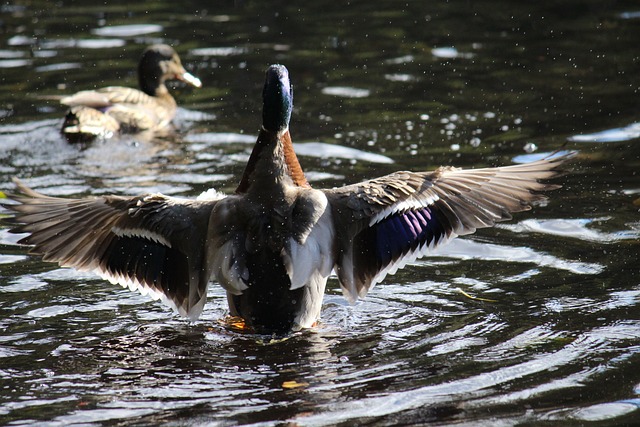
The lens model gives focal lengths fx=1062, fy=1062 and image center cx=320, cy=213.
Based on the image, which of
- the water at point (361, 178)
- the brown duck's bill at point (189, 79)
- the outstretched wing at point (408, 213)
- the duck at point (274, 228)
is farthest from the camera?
the brown duck's bill at point (189, 79)

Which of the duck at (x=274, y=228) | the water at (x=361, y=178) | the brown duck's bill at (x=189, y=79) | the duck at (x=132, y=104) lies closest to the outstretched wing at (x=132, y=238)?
the duck at (x=274, y=228)

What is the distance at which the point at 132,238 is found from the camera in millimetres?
6070

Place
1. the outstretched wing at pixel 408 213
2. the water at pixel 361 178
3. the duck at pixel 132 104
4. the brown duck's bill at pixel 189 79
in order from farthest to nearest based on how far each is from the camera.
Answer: the brown duck's bill at pixel 189 79 → the duck at pixel 132 104 → the outstretched wing at pixel 408 213 → the water at pixel 361 178

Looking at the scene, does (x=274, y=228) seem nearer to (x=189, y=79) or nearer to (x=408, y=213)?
(x=408, y=213)

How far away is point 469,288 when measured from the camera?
Result: 6379 mm

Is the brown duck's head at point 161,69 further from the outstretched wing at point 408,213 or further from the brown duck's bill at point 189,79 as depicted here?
the outstretched wing at point 408,213

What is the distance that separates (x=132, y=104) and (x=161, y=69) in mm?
716

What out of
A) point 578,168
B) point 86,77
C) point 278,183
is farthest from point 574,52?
point 278,183

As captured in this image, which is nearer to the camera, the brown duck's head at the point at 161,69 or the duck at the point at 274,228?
the duck at the point at 274,228

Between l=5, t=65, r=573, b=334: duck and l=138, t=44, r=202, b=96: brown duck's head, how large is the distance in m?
5.15

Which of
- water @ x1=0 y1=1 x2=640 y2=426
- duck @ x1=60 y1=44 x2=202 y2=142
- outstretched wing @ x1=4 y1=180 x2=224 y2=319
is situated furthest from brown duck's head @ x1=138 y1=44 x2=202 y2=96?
outstretched wing @ x1=4 y1=180 x2=224 y2=319

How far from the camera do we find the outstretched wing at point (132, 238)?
5.95m

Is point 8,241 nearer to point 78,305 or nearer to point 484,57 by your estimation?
point 78,305

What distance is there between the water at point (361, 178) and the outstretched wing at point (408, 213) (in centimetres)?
34
